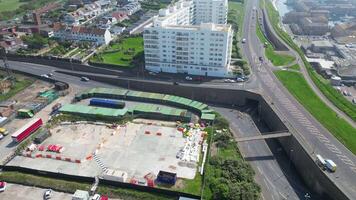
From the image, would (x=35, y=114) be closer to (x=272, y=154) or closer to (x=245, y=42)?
(x=272, y=154)

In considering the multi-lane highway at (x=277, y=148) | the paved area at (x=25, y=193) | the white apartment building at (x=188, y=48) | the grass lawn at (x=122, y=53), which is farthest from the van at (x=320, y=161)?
the grass lawn at (x=122, y=53)

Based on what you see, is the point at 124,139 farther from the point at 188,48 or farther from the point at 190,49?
the point at 190,49

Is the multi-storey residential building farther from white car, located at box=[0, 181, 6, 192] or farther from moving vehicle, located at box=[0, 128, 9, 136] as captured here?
white car, located at box=[0, 181, 6, 192]

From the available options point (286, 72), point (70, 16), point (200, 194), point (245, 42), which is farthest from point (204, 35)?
point (70, 16)

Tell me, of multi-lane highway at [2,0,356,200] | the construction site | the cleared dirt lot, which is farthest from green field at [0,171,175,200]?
multi-lane highway at [2,0,356,200]

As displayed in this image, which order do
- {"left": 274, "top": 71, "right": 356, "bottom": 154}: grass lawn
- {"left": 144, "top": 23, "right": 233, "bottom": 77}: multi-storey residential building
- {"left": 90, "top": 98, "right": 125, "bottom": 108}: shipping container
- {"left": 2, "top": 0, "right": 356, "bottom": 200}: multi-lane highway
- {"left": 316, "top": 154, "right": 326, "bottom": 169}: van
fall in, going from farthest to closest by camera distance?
1. {"left": 144, "top": 23, "right": 233, "bottom": 77}: multi-storey residential building
2. {"left": 90, "top": 98, "right": 125, "bottom": 108}: shipping container
3. {"left": 274, "top": 71, "right": 356, "bottom": 154}: grass lawn
4. {"left": 2, "top": 0, "right": 356, "bottom": 200}: multi-lane highway
5. {"left": 316, "top": 154, "right": 326, "bottom": 169}: van

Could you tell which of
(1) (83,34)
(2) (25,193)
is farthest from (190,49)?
(2) (25,193)

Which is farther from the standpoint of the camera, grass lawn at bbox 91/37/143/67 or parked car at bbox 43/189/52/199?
grass lawn at bbox 91/37/143/67
